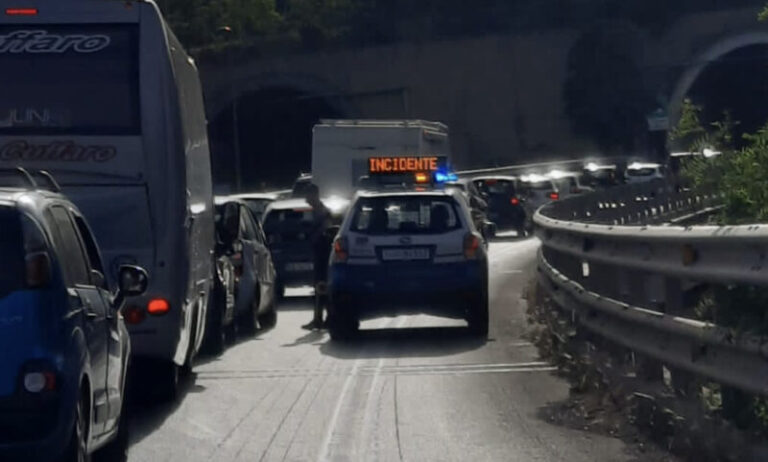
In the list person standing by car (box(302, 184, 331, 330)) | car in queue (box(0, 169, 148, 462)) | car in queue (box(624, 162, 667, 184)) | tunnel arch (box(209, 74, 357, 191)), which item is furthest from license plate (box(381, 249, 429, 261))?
tunnel arch (box(209, 74, 357, 191))

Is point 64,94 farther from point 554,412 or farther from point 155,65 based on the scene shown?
point 554,412

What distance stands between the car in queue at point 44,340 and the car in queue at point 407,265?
9597 millimetres

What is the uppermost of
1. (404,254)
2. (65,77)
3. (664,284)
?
(65,77)

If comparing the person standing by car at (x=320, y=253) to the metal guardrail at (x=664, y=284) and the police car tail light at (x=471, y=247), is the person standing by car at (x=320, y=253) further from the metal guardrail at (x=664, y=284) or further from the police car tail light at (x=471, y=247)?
the metal guardrail at (x=664, y=284)

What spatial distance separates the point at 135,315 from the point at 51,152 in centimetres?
146

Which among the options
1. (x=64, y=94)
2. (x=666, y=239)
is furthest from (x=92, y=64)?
(x=666, y=239)

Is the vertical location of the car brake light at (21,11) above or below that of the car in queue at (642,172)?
above

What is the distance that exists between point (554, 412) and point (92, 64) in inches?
178

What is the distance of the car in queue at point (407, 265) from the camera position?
61.0 feet

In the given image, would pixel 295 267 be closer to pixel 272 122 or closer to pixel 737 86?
pixel 272 122

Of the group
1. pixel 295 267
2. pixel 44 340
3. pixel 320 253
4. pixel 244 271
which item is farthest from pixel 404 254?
pixel 44 340

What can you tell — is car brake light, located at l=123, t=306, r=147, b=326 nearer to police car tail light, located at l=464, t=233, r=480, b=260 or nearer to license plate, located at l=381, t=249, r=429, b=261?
license plate, located at l=381, t=249, r=429, b=261

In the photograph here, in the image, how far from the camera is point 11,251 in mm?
8203

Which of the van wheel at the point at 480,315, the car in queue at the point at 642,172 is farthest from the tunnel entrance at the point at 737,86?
the van wheel at the point at 480,315
